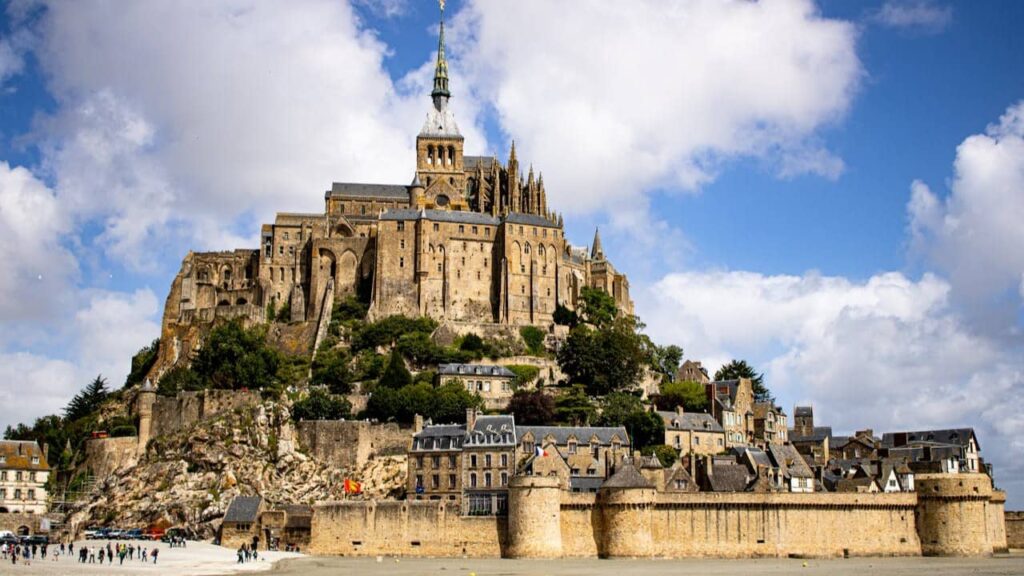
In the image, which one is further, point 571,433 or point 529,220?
point 529,220

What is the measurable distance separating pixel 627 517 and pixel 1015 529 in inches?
1085

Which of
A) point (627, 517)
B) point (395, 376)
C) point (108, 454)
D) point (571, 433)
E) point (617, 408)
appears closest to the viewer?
point (627, 517)

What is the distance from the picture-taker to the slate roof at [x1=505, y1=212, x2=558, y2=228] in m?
99.8

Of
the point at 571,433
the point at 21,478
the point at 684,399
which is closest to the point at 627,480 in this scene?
the point at 571,433

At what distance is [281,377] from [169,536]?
23.3 metres

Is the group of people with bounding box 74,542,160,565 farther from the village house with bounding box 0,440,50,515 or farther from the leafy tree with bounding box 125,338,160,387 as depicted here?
the leafy tree with bounding box 125,338,160,387

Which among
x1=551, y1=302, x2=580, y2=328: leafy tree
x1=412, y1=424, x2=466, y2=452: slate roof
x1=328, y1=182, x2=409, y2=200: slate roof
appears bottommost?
x1=412, y1=424, x2=466, y2=452: slate roof

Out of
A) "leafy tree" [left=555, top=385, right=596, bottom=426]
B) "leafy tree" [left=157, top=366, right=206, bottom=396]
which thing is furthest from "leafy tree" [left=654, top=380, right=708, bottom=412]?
"leafy tree" [left=157, top=366, right=206, bottom=396]

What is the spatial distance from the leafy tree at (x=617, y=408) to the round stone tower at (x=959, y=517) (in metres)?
20.0

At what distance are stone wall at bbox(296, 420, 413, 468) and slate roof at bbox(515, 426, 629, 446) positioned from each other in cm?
914

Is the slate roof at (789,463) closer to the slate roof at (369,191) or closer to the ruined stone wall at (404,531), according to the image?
the ruined stone wall at (404,531)

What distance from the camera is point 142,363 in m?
97.4

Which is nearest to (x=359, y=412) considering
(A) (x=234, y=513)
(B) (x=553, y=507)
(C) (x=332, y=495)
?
(C) (x=332, y=495)

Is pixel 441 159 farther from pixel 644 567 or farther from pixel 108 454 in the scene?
pixel 644 567
